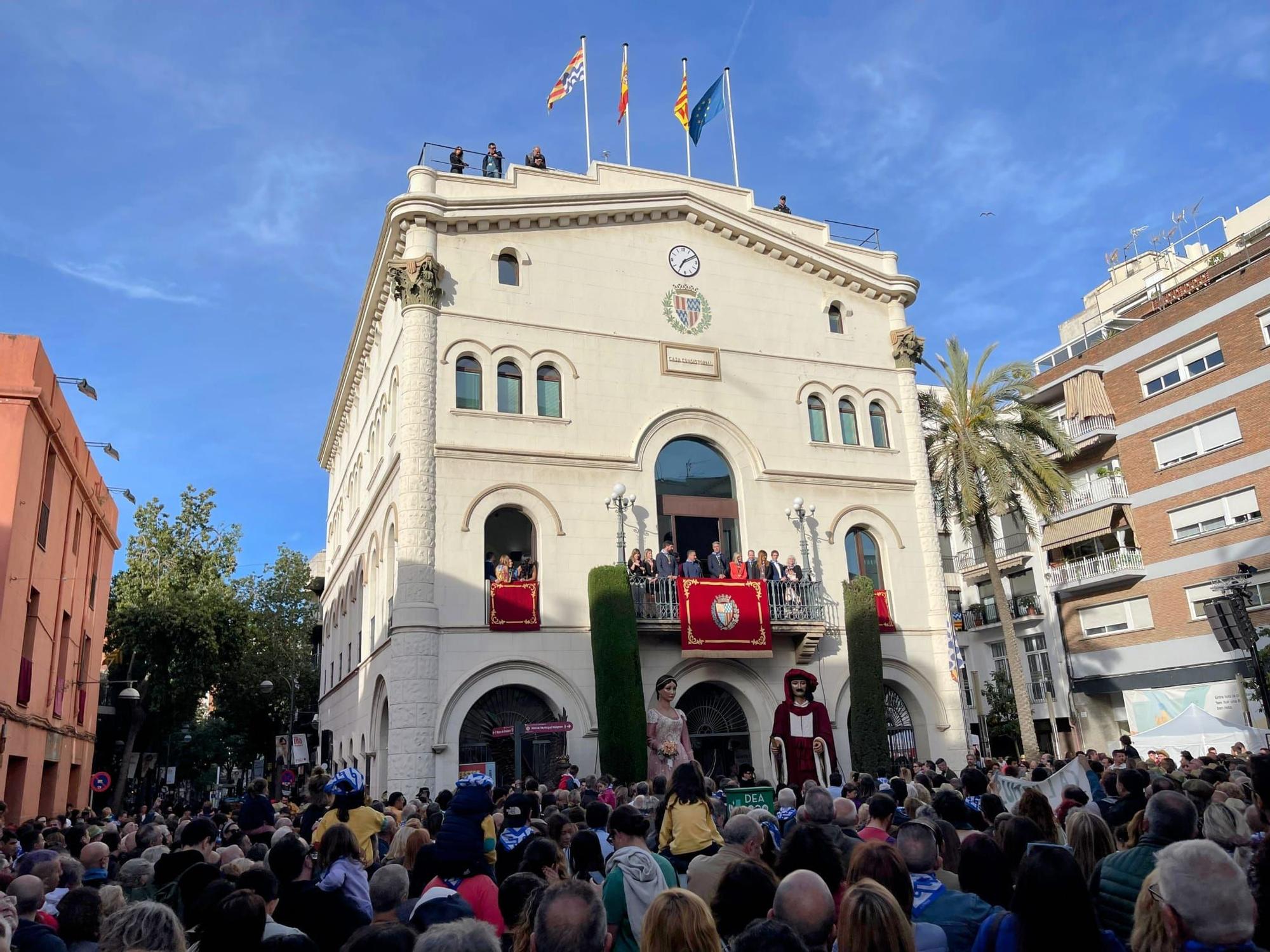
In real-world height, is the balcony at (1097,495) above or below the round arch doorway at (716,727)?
above

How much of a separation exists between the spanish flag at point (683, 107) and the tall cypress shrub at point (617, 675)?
14.4 m

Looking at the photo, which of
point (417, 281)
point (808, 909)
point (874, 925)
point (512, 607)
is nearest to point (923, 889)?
point (808, 909)

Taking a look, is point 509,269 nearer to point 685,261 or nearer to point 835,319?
point 685,261

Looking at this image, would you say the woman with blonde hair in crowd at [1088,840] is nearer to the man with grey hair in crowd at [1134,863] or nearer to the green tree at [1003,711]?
the man with grey hair in crowd at [1134,863]

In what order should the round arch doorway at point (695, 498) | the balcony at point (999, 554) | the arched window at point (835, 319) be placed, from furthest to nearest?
1. the balcony at point (999, 554)
2. the arched window at point (835, 319)
3. the round arch doorway at point (695, 498)

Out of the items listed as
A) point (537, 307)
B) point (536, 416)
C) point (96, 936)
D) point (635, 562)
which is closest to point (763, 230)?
point (537, 307)

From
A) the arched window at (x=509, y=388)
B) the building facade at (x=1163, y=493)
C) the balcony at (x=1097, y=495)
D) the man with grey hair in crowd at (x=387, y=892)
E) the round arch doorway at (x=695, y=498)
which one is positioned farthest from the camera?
the balcony at (x=1097, y=495)

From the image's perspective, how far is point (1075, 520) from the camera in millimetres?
35750

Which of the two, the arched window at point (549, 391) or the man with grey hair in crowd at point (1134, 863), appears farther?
the arched window at point (549, 391)

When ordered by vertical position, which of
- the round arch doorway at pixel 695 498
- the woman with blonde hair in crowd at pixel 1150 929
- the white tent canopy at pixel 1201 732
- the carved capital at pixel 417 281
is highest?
the carved capital at pixel 417 281

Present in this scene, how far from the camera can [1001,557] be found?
3966cm

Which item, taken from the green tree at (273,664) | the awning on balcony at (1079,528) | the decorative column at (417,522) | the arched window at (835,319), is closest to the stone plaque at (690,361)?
the arched window at (835,319)

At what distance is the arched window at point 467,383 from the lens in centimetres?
2350

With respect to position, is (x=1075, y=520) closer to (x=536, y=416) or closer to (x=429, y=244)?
(x=536, y=416)
